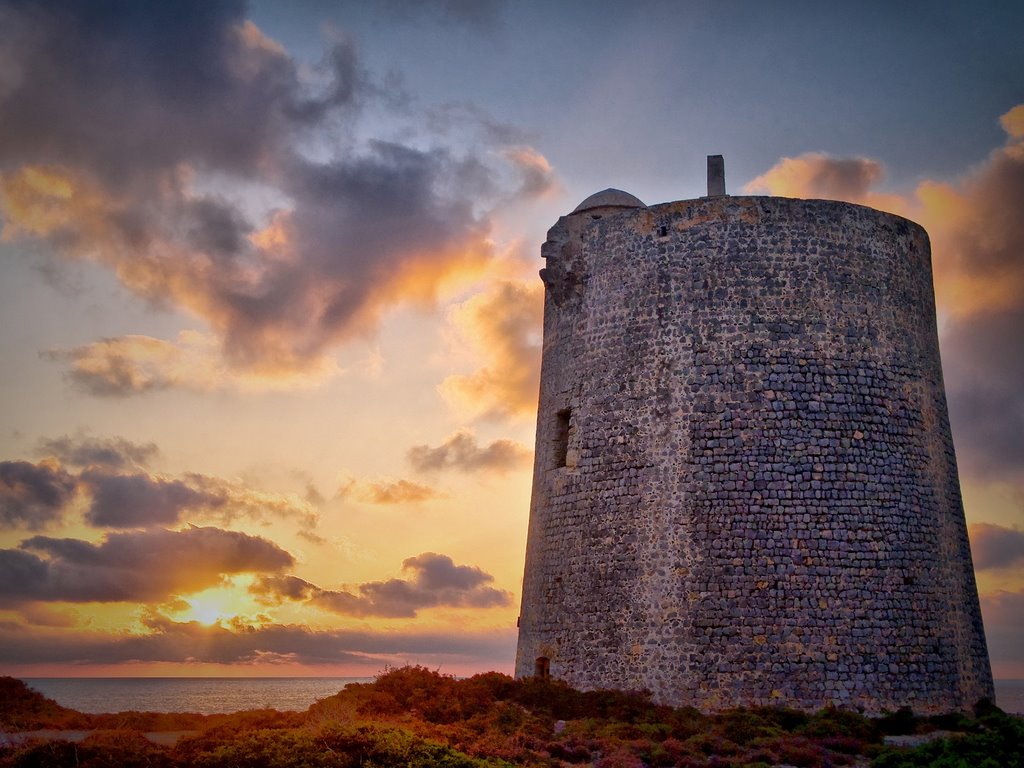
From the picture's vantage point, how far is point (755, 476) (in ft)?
70.6

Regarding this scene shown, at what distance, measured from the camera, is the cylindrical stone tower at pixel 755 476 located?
2077 centimetres

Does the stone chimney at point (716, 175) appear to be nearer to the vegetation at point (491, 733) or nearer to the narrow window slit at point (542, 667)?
the narrow window slit at point (542, 667)

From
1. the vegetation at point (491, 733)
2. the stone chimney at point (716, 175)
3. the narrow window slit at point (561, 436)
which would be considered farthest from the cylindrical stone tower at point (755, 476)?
the stone chimney at point (716, 175)

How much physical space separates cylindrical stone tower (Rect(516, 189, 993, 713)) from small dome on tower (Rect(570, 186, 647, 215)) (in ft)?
8.81

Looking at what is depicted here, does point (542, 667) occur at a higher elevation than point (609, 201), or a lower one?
lower

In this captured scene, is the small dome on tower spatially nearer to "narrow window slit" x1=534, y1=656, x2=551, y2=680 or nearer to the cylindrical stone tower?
the cylindrical stone tower

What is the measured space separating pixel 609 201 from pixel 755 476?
934 cm

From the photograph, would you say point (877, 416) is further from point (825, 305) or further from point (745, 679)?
point (745, 679)

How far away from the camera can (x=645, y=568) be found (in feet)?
71.7

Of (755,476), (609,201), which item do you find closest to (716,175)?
(609,201)

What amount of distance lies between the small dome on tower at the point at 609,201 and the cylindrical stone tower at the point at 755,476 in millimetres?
2686

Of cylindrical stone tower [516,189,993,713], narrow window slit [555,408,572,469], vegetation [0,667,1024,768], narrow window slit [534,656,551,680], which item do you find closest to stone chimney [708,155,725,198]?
cylindrical stone tower [516,189,993,713]

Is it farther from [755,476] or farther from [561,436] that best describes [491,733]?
[561,436]

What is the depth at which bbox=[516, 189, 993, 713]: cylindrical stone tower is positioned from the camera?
2077 centimetres
